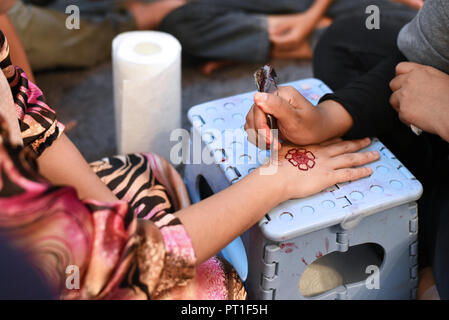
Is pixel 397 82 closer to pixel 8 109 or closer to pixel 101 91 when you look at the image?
pixel 8 109

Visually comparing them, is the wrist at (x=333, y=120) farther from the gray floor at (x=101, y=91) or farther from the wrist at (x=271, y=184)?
the gray floor at (x=101, y=91)

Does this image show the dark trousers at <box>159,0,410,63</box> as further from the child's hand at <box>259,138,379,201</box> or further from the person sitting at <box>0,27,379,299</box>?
the child's hand at <box>259,138,379,201</box>

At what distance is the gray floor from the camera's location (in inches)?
52.5

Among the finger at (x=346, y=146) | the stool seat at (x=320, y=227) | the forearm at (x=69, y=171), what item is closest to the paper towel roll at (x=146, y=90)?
the stool seat at (x=320, y=227)

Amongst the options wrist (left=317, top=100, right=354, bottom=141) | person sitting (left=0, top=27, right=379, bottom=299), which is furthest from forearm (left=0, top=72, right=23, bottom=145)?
wrist (left=317, top=100, right=354, bottom=141)

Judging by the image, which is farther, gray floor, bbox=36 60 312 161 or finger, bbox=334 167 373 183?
gray floor, bbox=36 60 312 161

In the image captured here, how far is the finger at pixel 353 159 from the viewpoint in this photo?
28.7 inches

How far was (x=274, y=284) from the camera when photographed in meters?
0.74

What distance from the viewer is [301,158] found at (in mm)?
724

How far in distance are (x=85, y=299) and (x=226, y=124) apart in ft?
1.52

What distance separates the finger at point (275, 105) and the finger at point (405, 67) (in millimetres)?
246

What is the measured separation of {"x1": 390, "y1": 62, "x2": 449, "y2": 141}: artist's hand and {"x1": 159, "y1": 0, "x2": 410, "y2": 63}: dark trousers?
2.66ft
